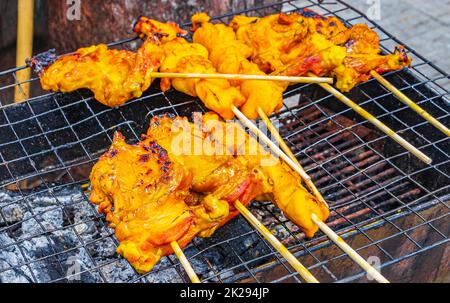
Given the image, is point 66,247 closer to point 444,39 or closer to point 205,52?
point 205,52

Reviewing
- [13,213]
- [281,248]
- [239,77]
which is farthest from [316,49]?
[13,213]

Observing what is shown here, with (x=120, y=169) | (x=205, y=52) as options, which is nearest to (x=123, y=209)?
(x=120, y=169)

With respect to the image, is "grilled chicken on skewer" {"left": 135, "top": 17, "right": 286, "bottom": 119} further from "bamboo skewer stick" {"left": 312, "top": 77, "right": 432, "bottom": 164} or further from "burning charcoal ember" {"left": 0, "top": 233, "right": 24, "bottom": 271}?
"burning charcoal ember" {"left": 0, "top": 233, "right": 24, "bottom": 271}

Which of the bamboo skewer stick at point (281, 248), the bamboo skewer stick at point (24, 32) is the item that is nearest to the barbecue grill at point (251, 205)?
the bamboo skewer stick at point (281, 248)

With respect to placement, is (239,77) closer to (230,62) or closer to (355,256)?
(230,62)

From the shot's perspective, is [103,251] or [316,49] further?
[316,49]
